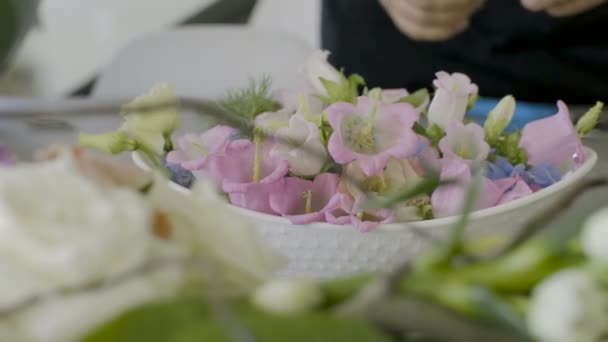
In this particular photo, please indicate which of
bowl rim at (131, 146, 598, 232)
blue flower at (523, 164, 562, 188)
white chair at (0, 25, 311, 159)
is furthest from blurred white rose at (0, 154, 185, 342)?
white chair at (0, 25, 311, 159)

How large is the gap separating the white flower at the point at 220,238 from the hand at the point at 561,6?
467 mm

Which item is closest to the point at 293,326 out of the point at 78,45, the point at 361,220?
the point at 361,220

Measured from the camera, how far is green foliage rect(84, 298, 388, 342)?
14 cm

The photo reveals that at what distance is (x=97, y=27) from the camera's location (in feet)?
3.71

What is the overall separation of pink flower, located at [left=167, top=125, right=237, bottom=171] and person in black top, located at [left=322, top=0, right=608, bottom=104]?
28 cm

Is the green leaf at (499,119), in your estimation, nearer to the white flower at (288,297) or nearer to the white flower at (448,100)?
the white flower at (448,100)

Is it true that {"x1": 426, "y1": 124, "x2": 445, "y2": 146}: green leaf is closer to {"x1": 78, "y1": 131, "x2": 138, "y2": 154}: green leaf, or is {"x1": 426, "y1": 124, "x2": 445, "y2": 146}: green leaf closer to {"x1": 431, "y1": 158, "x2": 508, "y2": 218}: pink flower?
{"x1": 431, "y1": 158, "x2": 508, "y2": 218}: pink flower

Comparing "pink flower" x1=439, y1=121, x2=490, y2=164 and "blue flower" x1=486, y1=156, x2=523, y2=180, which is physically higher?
"pink flower" x1=439, y1=121, x2=490, y2=164

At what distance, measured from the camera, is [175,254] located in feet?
0.48

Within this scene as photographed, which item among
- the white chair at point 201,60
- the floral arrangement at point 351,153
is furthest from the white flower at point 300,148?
the white chair at point 201,60

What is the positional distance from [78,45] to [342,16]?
1.60ft

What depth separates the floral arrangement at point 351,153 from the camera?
328 millimetres

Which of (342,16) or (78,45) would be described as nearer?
(342,16)

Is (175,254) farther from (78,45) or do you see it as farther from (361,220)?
(78,45)
